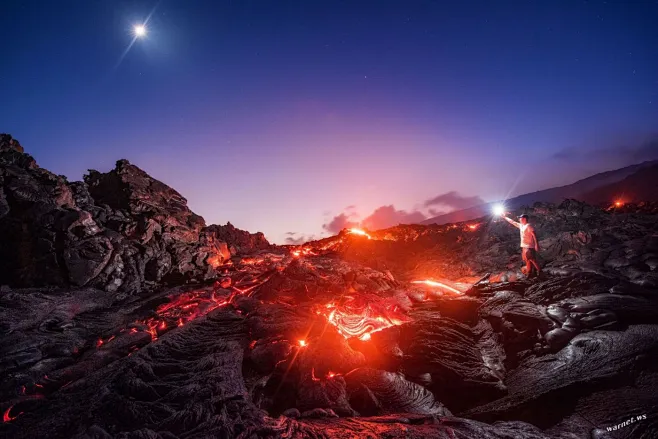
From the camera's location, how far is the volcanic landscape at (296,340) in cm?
511

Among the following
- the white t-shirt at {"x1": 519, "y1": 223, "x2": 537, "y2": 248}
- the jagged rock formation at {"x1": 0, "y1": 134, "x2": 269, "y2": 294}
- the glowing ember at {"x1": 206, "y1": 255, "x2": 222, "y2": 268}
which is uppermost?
the jagged rock formation at {"x1": 0, "y1": 134, "x2": 269, "y2": 294}

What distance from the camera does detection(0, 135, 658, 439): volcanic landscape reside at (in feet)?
16.8

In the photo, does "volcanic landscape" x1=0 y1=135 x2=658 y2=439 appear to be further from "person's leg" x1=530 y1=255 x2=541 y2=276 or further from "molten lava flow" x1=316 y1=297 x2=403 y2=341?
"person's leg" x1=530 y1=255 x2=541 y2=276

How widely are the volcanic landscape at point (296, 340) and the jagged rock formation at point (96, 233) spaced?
0.08m

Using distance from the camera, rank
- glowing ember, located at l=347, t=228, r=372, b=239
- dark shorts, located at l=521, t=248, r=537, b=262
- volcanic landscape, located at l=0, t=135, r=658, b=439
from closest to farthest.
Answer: volcanic landscape, located at l=0, t=135, r=658, b=439
dark shorts, located at l=521, t=248, r=537, b=262
glowing ember, located at l=347, t=228, r=372, b=239

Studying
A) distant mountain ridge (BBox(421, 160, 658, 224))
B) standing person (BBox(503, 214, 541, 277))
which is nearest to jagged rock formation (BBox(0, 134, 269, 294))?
standing person (BBox(503, 214, 541, 277))

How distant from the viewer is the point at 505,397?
6.48m

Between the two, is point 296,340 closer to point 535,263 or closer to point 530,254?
point 535,263

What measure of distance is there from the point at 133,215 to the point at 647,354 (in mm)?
22972

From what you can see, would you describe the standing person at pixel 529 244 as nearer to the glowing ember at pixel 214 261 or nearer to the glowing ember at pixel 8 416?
the glowing ember at pixel 8 416

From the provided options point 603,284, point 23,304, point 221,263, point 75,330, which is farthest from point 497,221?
point 23,304

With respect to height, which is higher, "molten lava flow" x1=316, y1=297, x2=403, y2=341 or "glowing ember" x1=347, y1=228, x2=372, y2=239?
"glowing ember" x1=347, y1=228, x2=372, y2=239

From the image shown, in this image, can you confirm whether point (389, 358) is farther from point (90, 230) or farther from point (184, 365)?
point (90, 230)

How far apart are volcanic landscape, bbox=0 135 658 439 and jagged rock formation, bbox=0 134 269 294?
0.27ft
